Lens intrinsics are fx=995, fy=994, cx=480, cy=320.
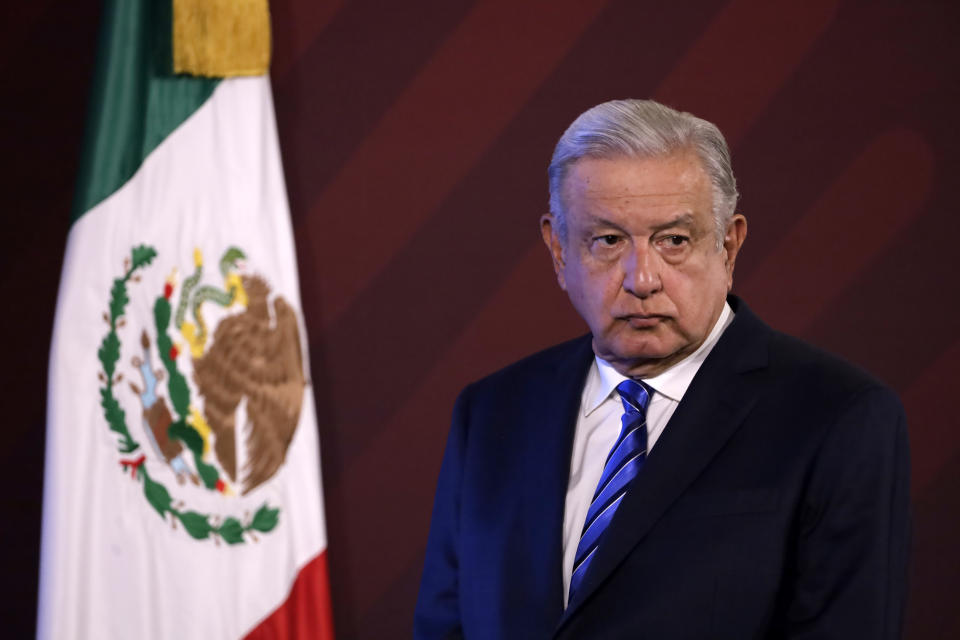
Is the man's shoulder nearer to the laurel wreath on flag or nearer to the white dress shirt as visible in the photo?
the white dress shirt

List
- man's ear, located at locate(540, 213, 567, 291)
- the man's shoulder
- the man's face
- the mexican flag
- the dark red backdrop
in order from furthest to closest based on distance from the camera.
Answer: the dark red backdrop → the mexican flag → man's ear, located at locate(540, 213, 567, 291) → the man's face → the man's shoulder

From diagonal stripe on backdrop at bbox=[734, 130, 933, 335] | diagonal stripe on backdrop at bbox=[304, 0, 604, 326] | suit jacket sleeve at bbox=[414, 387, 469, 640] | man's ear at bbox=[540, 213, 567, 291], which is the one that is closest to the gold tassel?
diagonal stripe on backdrop at bbox=[304, 0, 604, 326]

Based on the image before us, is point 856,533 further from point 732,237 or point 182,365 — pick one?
point 182,365

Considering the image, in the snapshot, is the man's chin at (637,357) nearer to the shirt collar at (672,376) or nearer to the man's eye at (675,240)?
the shirt collar at (672,376)

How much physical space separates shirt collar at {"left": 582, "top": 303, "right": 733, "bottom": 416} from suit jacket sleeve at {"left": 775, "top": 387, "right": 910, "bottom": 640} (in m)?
0.25

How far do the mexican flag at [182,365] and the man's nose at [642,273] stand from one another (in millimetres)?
1247

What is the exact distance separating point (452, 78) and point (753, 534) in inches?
71.1

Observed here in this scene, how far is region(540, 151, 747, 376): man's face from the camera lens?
1.36 meters

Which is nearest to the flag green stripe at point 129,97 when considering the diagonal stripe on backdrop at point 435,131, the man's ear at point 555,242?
the diagonal stripe on backdrop at point 435,131

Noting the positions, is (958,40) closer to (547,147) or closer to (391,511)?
(547,147)

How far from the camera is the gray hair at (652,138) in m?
1.37

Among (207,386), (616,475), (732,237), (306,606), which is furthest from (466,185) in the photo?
(616,475)

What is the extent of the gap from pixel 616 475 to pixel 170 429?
53.9 inches

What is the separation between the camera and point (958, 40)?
8.68 ft
